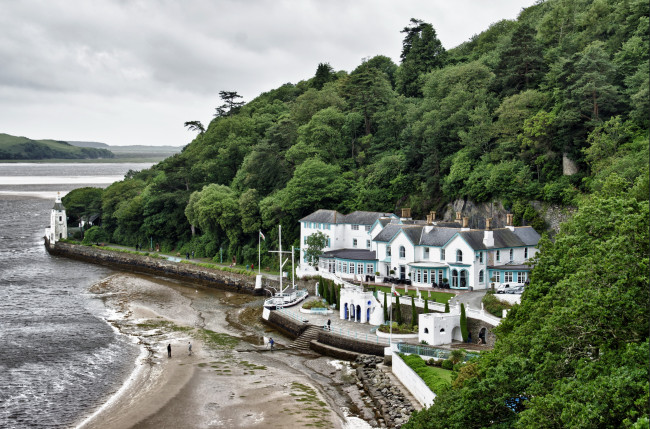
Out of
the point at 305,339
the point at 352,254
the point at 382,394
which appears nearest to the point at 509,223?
the point at 352,254

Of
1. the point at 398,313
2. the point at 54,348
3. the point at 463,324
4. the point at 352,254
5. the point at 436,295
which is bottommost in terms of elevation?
the point at 54,348

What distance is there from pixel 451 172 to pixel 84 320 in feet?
107

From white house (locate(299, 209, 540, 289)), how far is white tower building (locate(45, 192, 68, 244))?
53.8m

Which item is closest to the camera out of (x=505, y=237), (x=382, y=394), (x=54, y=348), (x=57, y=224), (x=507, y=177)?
(x=382, y=394)

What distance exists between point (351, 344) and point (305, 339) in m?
4.40

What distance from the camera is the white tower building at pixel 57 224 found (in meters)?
93.9

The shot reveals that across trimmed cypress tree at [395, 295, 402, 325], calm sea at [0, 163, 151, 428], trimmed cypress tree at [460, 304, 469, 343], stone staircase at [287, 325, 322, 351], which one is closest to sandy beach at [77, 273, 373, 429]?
stone staircase at [287, 325, 322, 351]

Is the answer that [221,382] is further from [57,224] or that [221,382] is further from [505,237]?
[57,224]

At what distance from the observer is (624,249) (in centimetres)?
1595

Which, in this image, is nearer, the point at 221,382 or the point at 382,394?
the point at 382,394

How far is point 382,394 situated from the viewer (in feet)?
101

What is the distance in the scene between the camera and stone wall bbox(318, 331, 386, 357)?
121 ft

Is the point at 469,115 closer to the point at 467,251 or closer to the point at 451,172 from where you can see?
the point at 451,172

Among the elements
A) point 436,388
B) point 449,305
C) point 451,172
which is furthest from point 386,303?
point 451,172
